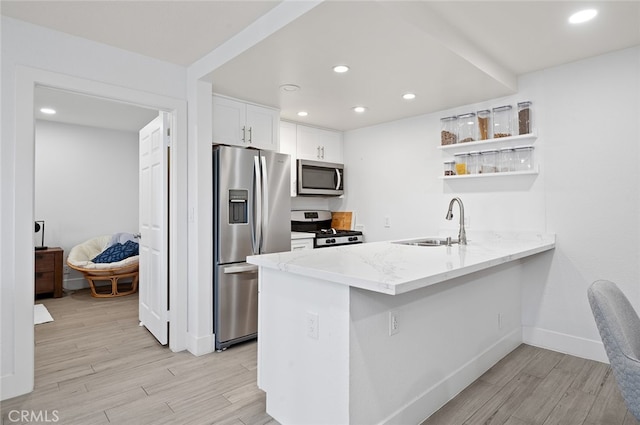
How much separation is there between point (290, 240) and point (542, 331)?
91.3 inches

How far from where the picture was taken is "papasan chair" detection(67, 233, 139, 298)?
4.86m

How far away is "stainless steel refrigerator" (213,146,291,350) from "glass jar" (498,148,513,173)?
77.8 inches

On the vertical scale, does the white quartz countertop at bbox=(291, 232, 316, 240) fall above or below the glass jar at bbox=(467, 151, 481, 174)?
below

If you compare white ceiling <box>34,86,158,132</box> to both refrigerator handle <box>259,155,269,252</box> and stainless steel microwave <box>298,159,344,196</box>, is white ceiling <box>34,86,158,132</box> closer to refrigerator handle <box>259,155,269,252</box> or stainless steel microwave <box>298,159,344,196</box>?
refrigerator handle <box>259,155,269,252</box>

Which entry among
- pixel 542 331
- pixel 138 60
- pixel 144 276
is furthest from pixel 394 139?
pixel 144 276

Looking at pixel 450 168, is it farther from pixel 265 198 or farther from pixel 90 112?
pixel 90 112

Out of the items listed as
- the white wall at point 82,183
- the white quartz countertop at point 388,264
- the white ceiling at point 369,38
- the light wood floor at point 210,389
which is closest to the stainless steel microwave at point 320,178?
the white ceiling at point 369,38

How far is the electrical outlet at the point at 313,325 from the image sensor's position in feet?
5.86

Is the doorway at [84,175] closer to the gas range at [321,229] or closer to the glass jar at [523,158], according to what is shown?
the gas range at [321,229]

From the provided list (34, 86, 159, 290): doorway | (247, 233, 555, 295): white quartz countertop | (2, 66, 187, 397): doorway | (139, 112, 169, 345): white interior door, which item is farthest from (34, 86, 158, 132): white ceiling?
(247, 233, 555, 295): white quartz countertop

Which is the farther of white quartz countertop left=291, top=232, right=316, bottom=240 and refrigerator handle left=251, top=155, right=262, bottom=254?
white quartz countertop left=291, top=232, right=316, bottom=240

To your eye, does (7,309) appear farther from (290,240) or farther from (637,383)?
(637,383)

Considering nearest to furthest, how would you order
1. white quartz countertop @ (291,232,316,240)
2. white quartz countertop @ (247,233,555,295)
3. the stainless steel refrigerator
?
white quartz countertop @ (247,233,555,295)
the stainless steel refrigerator
white quartz countertop @ (291,232,316,240)

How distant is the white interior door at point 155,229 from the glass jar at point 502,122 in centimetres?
287
